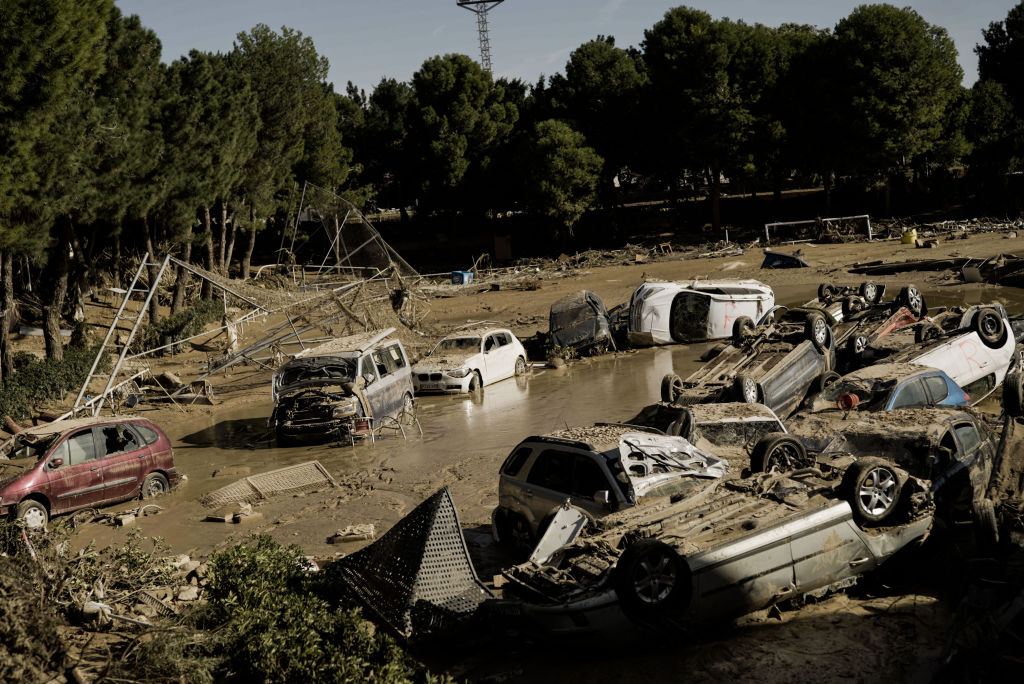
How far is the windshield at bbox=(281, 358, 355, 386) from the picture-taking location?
55.5 feet

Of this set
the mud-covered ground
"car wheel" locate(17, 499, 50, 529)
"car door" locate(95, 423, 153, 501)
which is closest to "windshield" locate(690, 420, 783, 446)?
the mud-covered ground

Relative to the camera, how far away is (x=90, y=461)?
13047 millimetres

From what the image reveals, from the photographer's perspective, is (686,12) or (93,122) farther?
(686,12)

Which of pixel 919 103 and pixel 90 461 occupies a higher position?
pixel 919 103

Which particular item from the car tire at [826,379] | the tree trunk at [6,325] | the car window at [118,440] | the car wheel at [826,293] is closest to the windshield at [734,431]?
the car tire at [826,379]

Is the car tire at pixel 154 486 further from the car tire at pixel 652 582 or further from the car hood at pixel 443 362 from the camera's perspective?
the car tire at pixel 652 582

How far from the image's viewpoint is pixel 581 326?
2442 cm

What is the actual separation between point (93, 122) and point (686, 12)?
39.1m

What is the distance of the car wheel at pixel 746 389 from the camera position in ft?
44.1

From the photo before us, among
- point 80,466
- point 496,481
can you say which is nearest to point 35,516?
point 80,466

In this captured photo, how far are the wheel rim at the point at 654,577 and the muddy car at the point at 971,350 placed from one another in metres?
8.15

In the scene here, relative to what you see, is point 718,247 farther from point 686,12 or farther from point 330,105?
point 330,105

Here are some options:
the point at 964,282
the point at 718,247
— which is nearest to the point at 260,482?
the point at 964,282

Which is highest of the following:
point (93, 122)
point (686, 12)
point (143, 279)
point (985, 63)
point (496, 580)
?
point (686, 12)
